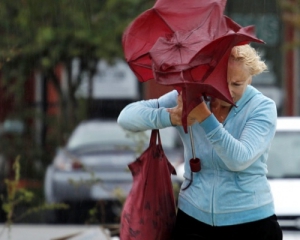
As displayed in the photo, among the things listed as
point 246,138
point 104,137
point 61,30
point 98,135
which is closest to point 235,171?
point 246,138

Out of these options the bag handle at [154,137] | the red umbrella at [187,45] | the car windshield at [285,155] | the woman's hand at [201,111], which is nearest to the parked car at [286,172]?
the car windshield at [285,155]

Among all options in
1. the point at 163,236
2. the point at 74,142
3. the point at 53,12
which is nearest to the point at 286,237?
the point at 163,236

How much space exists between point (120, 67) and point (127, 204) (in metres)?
15.1

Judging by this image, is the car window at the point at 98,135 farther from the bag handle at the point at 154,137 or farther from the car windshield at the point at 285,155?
the bag handle at the point at 154,137

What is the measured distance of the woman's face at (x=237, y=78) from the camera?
3.24 metres

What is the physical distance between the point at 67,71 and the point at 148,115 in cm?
1207

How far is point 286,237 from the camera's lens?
247 inches

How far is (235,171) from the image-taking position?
3244mm

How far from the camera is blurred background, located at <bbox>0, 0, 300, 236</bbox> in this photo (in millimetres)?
13797

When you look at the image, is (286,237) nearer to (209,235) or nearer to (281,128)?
(281,128)

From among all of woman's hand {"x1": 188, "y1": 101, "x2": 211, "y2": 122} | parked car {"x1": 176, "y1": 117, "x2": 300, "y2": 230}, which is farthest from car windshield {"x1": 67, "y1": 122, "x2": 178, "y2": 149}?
woman's hand {"x1": 188, "y1": 101, "x2": 211, "y2": 122}

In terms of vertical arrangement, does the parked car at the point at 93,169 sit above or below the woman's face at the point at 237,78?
below

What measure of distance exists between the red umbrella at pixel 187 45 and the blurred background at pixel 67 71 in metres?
8.02

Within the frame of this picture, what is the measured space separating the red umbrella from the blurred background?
26.3 ft
